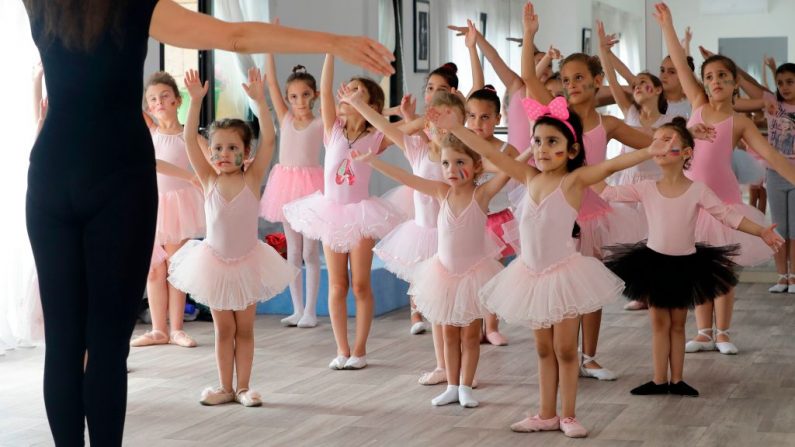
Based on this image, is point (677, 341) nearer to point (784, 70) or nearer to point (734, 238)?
point (734, 238)

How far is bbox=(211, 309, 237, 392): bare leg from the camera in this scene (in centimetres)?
417

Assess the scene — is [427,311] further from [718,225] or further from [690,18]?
[690,18]

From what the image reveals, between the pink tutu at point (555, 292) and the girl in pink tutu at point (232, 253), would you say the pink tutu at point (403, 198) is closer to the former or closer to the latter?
the girl in pink tutu at point (232, 253)

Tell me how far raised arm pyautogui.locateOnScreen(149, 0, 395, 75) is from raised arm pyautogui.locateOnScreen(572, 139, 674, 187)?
4.99 ft

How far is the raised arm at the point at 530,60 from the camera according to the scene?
4598 mm

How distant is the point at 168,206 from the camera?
5566 millimetres

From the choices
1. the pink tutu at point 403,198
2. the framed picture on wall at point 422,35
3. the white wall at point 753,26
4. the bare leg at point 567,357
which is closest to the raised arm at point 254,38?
the bare leg at point 567,357

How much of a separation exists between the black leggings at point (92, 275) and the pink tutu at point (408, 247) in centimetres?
230

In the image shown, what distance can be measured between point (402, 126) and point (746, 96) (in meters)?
2.73

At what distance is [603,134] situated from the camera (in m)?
4.57

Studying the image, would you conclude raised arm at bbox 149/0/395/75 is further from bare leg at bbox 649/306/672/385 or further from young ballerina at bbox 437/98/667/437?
bare leg at bbox 649/306/672/385

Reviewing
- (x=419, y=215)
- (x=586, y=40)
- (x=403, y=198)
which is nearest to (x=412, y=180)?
(x=419, y=215)

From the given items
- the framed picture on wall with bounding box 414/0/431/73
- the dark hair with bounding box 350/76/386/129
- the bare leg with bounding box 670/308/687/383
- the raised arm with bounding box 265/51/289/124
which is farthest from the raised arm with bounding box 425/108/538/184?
the framed picture on wall with bounding box 414/0/431/73

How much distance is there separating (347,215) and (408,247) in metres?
0.55
